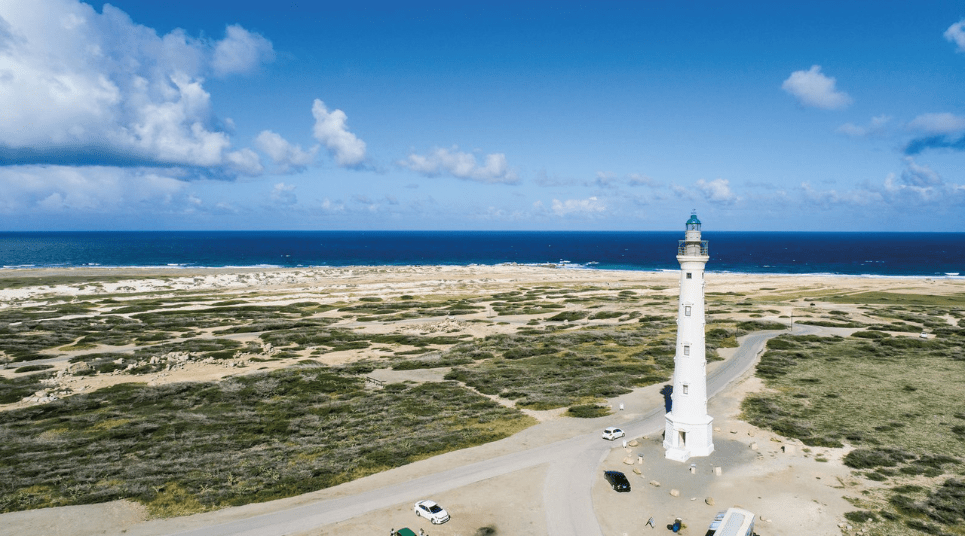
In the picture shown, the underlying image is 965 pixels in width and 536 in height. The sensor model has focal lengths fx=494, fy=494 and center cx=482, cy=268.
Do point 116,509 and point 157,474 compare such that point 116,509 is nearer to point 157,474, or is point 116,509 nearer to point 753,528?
point 157,474

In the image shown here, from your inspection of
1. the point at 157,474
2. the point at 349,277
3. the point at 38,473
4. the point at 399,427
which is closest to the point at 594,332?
the point at 399,427

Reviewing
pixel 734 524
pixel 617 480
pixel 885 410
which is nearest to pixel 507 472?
pixel 617 480

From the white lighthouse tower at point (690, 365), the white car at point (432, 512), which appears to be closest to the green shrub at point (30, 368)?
the white car at point (432, 512)

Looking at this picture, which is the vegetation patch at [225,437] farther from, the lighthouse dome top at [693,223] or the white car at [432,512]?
the lighthouse dome top at [693,223]

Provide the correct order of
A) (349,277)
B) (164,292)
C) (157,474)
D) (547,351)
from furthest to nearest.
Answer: (349,277) → (164,292) → (547,351) → (157,474)

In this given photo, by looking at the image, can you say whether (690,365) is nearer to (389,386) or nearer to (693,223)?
(693,223)

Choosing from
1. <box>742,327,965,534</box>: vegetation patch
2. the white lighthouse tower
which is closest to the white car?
the white lighthouse tower
